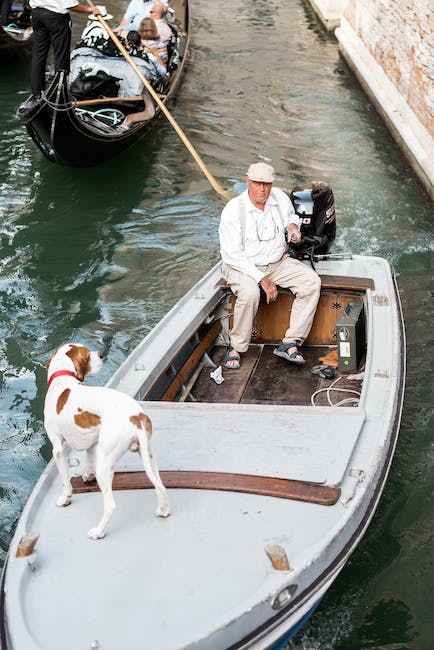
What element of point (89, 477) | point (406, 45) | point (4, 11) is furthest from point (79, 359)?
point (4, 11)

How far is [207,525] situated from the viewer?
2.36 metres

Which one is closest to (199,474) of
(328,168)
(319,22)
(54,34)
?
(54,34)

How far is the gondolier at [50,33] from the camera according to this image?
5812 millimetres

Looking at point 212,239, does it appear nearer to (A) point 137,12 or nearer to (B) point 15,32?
(A) point 137,12

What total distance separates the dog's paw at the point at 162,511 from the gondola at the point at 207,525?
0.06 feet

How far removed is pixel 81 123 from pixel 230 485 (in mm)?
3960

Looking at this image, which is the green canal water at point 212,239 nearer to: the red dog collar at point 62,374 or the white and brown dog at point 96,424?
the white and brown dog at point 96,424

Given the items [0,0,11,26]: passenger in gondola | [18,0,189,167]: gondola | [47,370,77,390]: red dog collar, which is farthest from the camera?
[0,0,11,26]: passenger in gondola

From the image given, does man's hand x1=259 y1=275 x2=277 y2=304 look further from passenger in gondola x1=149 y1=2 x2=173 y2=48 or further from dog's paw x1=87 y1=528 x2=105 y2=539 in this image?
passenger in gondola x1=149 y1=2 x2=173 y2=48

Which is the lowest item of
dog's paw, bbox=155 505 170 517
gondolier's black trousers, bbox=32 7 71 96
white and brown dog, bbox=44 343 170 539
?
gondolier's black trousers, bbox=32 7 71 96

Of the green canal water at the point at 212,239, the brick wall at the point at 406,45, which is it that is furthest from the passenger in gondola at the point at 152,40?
the brick wall at the point at 406,45

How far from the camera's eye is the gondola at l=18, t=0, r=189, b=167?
557cm

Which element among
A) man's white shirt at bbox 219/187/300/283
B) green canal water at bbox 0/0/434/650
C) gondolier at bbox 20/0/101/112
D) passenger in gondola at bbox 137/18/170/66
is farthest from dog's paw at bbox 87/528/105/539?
passenger in gondola at bbox 137/18/170/66

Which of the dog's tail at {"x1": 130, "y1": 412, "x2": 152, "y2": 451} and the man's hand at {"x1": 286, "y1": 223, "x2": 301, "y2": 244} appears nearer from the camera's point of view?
the dog's tail at {"x1": 130, "y1": 412, "x2": 152, "y2": 451}
